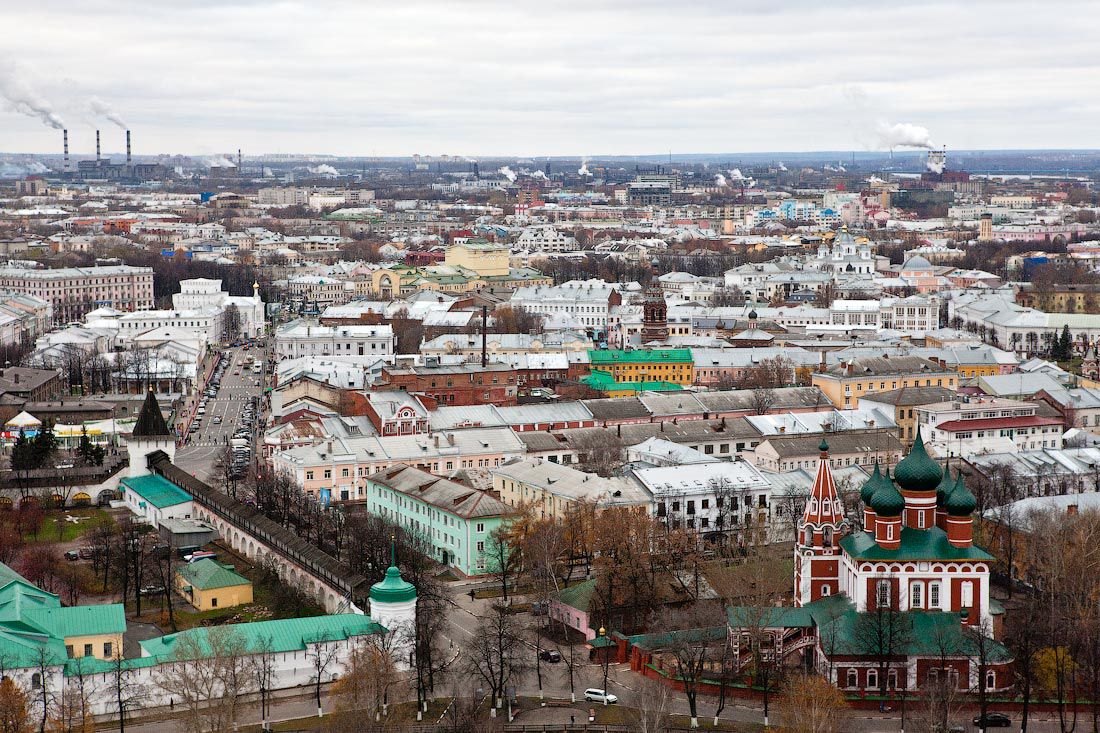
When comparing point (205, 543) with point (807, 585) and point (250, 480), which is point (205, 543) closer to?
point (250, 480)

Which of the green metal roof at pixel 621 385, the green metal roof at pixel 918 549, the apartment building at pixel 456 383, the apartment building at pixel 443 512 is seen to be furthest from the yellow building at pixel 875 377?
the green metal roof at pixel 918 549

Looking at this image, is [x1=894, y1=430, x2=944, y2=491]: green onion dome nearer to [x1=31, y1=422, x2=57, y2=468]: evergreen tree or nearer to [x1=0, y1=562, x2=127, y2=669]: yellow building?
[x1=0, y1=562, x2=127, y2=669]: yellow building

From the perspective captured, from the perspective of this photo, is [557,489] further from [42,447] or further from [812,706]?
[42,447]

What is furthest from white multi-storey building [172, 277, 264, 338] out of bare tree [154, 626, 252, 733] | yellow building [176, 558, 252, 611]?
bare tree [154, 626, 252, 733]

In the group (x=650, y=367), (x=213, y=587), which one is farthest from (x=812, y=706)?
(x=650, y=367)

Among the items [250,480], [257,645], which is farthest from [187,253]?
[257,645]
